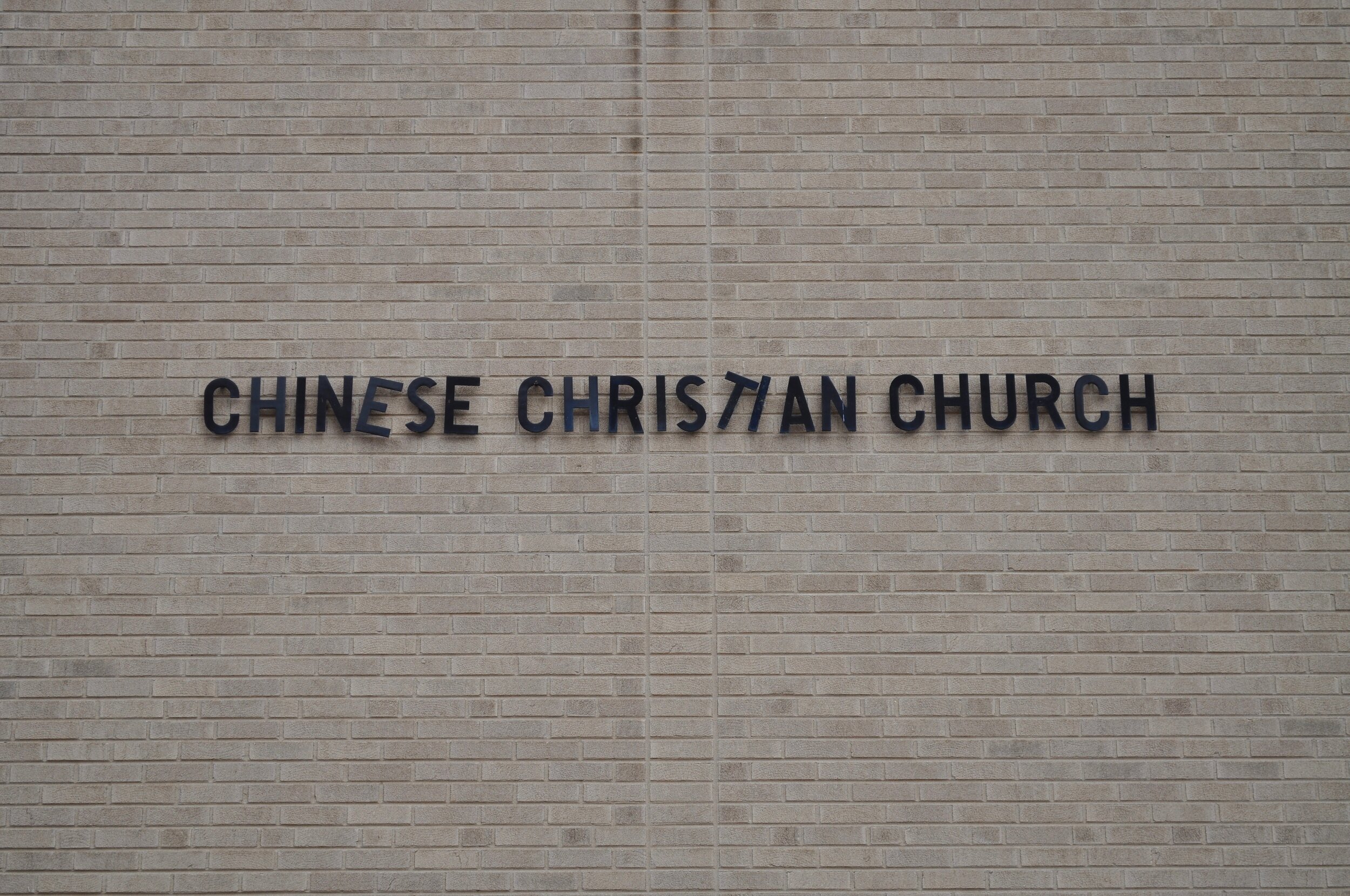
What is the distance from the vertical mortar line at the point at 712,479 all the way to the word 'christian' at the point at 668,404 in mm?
192

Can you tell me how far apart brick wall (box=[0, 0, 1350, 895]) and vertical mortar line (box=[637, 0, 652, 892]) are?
18 millimetres

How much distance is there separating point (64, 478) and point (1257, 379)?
4.93 metres

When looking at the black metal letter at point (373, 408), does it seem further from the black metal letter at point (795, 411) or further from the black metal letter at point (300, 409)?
the black metal letter at point (795, 411)

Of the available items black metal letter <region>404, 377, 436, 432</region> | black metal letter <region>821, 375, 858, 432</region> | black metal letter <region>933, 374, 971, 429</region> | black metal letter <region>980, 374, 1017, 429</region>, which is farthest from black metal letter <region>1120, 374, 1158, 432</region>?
black metal letter <region>404, 377, 436, 432</region>

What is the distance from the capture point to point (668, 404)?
4.46 metres

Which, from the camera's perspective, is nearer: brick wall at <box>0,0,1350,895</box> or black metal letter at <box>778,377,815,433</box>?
brick wall at <box>0,0,1350,895</box>

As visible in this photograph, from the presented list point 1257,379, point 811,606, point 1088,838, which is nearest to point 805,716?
point 811,606

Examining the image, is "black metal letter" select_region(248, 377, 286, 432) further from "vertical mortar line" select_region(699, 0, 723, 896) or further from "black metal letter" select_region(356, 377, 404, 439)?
"vertical mortar line" select_region(699, 0, 723, 896)

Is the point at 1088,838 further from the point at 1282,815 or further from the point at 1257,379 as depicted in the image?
the point at 1257,379

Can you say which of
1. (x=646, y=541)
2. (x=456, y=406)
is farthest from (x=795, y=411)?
(x=456, y=406)

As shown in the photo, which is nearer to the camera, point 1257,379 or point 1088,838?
point 1088,838

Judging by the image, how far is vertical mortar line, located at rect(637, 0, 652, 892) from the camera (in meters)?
4.18

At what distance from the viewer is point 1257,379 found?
451 centimetres

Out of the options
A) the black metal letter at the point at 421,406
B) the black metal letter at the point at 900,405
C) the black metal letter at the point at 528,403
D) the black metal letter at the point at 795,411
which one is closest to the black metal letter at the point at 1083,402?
the black metal letter at the point at 900,405
